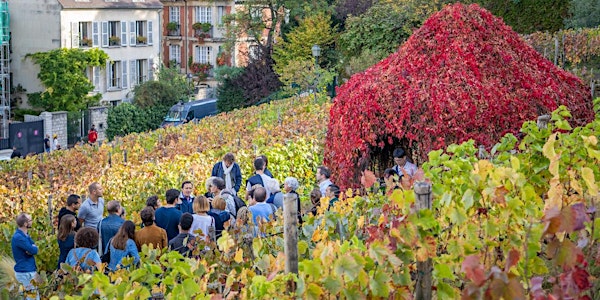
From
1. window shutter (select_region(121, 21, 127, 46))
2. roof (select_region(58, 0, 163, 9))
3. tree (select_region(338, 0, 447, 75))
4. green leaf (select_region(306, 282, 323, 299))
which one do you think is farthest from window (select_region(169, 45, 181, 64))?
green leaf (select_region(306, 282, 323, 299))

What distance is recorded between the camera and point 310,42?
45.1m

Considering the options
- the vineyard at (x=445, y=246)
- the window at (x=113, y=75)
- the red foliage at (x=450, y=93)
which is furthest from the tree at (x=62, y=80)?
the vineyard at (x=445, y=246)

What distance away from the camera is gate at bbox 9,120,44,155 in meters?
42.1

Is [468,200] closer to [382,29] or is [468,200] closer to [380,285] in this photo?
[380,285]

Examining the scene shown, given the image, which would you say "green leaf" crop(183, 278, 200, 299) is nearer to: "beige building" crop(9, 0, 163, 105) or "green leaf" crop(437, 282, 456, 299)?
"green leaf" crop(437, 282, 456, 299)

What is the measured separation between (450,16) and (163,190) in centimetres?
512

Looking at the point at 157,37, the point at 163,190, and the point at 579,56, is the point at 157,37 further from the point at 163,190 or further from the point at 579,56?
the point at 163,190

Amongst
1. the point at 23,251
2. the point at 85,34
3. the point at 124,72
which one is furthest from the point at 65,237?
the point at 124,72

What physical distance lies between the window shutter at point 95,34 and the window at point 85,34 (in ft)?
1.05

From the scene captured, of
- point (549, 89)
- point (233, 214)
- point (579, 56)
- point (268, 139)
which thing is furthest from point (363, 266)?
point (579, 56)

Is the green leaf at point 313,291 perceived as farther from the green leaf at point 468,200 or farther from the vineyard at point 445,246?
the green leaf at point 468,200

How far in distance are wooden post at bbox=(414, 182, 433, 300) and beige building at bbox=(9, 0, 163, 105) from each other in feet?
150

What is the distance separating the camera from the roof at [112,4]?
5009 centimetres

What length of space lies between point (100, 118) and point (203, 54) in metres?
14.4
